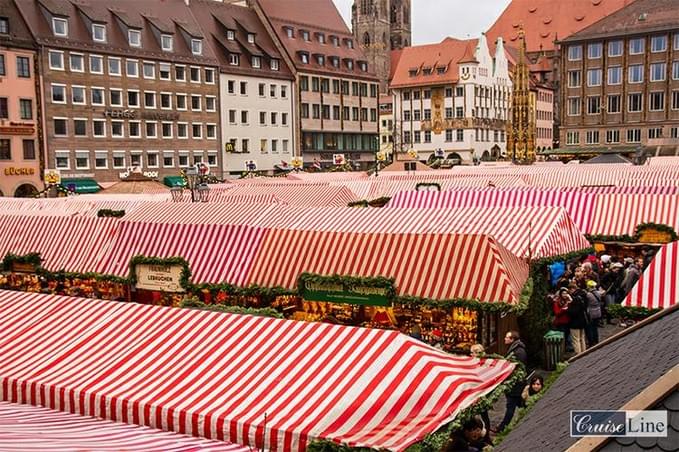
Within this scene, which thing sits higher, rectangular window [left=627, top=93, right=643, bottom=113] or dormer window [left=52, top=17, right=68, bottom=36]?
dormer window [left=52, top=17, right=68, bottom=36]

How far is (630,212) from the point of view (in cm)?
1897

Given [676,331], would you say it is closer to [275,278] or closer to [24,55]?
[275,278]

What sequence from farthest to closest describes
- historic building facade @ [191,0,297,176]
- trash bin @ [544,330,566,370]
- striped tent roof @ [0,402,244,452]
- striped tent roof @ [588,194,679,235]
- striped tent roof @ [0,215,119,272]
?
historic building facade @ [191,0,297,176] < striped tent roof @ [588,194,679,235] < striped tent roof @ [0,215,119,272] < trash bin @ [544,330,566,370] < striped tent roof @ [0,402,244,452]

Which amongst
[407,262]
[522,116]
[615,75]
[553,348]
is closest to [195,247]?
[407,262]

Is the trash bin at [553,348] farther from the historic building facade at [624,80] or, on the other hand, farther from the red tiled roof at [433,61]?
the red tiled roof at [433,61]

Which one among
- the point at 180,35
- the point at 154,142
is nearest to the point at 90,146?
the point at 154,142

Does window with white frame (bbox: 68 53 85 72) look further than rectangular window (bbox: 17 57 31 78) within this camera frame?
Yes

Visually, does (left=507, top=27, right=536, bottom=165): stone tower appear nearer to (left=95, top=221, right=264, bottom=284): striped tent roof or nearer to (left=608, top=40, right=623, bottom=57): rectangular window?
(left=95, top=221, right=264, bottom=284): striped tent roof

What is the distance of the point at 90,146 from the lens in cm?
4875

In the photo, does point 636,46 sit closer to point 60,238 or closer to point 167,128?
point 167,128

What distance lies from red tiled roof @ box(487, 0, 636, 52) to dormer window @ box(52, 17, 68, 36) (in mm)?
62826

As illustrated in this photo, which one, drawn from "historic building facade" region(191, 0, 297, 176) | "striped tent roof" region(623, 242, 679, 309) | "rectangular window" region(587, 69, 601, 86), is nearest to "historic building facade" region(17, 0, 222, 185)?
"historic building facade" region(191, 0, 297, 176)

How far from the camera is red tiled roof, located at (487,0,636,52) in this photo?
93.1 metres

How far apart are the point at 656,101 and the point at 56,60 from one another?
50989 millimetres
